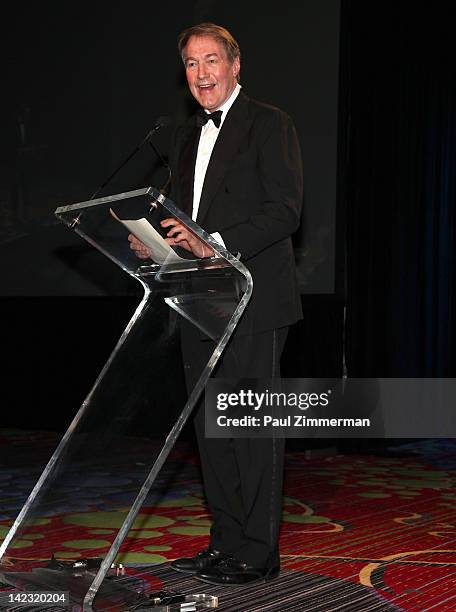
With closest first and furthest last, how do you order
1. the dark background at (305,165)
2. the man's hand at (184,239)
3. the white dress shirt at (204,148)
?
the man's hand at (184,239), the white dress shirt at (204,148), the dark background at (305,165)

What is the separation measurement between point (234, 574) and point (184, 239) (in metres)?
0.96

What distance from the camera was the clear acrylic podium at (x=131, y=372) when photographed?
1.99 meters

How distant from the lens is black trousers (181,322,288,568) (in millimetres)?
2402

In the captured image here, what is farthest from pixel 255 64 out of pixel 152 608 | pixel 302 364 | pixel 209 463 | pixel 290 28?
pixel 152 608

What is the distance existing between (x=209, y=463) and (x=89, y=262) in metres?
4.03

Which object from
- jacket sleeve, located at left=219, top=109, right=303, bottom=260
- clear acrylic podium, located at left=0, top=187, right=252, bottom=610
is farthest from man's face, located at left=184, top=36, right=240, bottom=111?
clear acrylic podium, located at left=0, top=187, right=252, bottom=610

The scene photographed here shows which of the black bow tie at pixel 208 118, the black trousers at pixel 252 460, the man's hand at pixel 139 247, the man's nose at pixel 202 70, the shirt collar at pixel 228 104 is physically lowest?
the black trousers at pixel 252 460

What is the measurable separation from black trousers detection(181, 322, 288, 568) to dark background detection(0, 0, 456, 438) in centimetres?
263

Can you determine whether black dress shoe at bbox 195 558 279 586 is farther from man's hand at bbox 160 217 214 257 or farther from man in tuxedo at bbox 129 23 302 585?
man's hand at bbox 160 217 214 257

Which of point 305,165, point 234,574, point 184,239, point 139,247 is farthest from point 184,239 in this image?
point 305,165

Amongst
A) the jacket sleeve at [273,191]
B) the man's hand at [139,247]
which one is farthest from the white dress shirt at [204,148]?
the man's hand at [139,247]

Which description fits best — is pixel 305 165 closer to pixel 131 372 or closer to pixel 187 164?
pixel 187 164

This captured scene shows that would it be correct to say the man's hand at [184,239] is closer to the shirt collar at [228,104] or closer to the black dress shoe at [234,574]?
the shirt collar at [228,104]

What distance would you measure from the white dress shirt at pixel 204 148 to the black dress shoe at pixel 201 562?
0.92 meters
